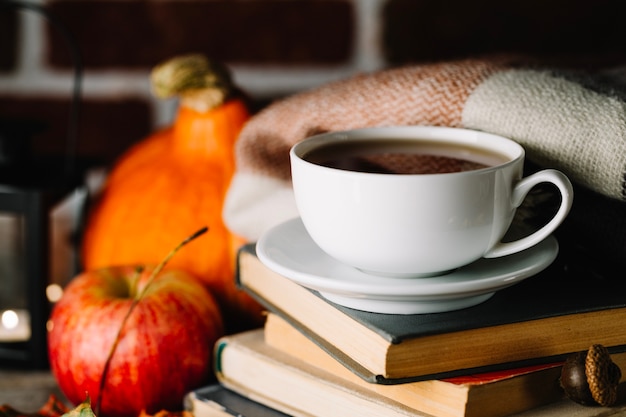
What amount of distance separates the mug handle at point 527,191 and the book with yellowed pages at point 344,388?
82mm

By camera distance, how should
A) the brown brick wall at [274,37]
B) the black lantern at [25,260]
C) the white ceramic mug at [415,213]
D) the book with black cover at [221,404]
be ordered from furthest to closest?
the brown brick wall at [274,37]
the black lantern at [25,260]
the book with black cover at [221,404]
the white ceramic mug at [415,213]

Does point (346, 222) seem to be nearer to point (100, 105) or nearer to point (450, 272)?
point (450, 272)

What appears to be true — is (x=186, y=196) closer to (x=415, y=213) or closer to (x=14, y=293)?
(x=14, y=293)

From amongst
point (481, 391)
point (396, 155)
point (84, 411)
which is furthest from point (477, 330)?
point (84, 411)

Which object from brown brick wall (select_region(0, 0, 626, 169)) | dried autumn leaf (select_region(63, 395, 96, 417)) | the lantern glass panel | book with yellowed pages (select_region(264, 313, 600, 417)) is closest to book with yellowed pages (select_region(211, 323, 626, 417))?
book with yellowed pages (select_region(264, 313, 600, 417))

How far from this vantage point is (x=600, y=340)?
22.0 inches

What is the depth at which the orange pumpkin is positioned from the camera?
764mm

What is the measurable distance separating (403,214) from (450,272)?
7 centimetres

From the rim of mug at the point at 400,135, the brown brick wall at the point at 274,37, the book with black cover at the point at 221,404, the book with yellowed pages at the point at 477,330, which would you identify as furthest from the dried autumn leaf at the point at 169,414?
the brown brick wall at the point at 274,37

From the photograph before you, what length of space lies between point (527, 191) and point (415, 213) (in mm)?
88

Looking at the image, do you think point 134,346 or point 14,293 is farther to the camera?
point 14,293

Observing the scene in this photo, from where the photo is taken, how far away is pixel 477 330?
521 millimetres

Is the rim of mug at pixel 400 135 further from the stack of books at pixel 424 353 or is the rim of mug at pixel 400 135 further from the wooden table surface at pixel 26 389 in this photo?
the wooden table surface at pixel 26 389

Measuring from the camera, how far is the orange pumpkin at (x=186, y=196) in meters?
0.76
